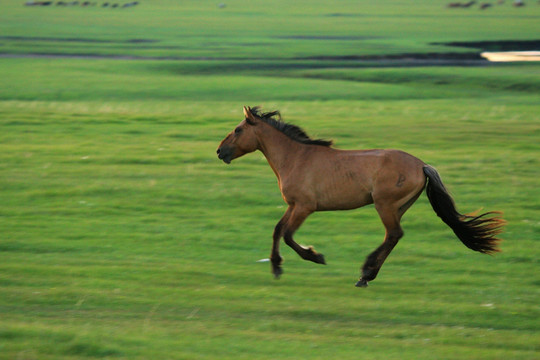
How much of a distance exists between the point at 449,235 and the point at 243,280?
3761 mm

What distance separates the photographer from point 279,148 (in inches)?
397

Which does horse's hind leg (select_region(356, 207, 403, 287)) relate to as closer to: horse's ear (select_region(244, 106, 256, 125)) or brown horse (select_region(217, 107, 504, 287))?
brown horse (select_region(217, 107, 504, 287))

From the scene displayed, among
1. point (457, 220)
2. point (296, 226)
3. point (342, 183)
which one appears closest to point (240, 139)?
point (296, 226)

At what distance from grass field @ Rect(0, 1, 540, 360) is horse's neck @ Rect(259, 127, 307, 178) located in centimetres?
123

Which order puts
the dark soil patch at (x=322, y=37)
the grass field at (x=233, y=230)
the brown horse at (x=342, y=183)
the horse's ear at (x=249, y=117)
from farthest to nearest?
the dark soil patch at (x=322, y=37) → the horse's ear at (x=249, y=117) → the brown horse at (x=342, y=183) → the grass field at (x=233, y=230)

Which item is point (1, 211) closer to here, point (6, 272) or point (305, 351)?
point (6, 272)

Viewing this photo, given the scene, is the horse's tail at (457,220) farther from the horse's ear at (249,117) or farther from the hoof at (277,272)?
the horse's ear at (249,117)

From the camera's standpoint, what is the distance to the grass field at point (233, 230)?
7.84m

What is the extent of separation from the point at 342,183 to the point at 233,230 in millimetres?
3382

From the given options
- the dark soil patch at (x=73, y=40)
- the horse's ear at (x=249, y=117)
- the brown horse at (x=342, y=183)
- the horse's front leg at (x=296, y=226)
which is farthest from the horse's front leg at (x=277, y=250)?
the dark soil patch at (x=73, y=40)

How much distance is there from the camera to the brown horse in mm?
9414

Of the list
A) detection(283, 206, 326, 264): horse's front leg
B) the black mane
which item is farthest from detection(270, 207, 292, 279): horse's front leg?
the black mane

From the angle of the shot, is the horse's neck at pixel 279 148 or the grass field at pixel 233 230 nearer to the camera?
the grass field at pixel 233 230

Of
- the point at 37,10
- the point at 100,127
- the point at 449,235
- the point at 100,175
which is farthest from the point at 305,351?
the point at 37,10
